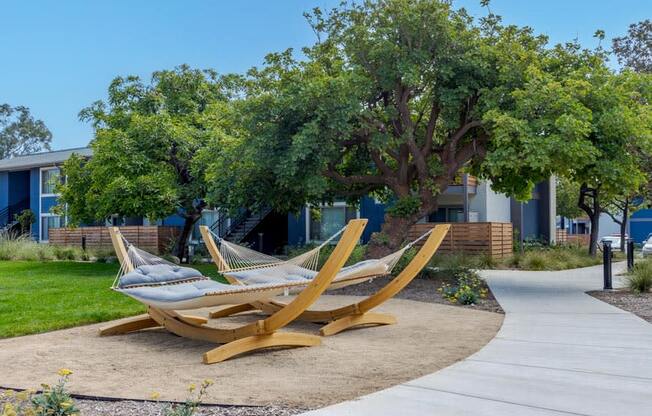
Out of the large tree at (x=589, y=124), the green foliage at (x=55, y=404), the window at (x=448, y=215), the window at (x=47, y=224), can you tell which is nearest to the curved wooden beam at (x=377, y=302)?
the green foliage at (x=55, y=404)

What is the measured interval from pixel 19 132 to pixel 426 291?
64.2 meters

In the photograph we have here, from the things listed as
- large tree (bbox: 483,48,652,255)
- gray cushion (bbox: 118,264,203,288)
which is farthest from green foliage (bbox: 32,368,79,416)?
large tree (bbox: 483,48,652,255)

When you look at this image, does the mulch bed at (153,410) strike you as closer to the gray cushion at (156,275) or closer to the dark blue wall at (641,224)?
the gray cushion at (156,275)

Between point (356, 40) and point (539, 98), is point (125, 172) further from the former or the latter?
point (539, 98)

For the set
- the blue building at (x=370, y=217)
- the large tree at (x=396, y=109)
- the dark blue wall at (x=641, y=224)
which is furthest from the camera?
the dark blue wall at (x=641, y=224)

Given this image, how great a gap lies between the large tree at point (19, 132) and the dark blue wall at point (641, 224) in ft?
190

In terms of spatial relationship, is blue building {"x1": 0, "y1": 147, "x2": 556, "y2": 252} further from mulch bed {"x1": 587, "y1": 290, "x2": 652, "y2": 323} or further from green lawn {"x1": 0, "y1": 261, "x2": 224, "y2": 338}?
mulch bed {"x1": 587, "y1": 290, "x2": 652, "y2": 323}

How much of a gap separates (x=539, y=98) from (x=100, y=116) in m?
15.0

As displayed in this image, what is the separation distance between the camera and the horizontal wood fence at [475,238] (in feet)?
65.0

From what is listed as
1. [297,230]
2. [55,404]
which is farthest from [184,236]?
[55,404]

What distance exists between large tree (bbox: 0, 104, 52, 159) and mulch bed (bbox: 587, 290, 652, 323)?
216 ft

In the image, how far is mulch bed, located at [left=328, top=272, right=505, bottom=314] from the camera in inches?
387

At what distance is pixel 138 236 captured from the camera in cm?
2727

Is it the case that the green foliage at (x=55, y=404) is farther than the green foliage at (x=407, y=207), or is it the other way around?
the green foliage at (x=407, y=207)
